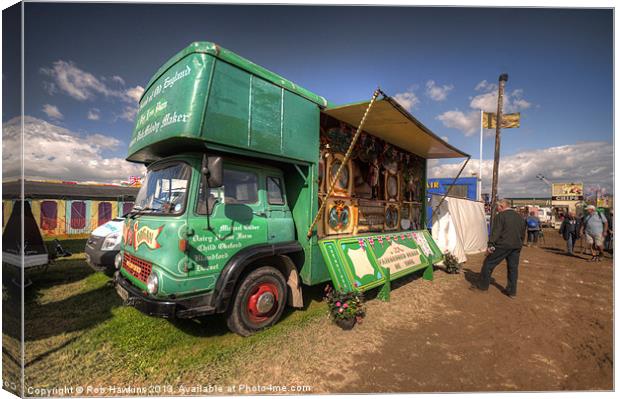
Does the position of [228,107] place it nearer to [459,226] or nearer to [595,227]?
[459,226]

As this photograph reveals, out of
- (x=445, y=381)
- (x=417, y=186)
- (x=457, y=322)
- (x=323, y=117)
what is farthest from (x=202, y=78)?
(x=417, y=186)

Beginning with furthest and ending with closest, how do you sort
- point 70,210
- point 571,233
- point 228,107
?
point 70,210 < point 571,233 < point 228,107

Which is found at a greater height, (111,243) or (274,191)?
(274,191)

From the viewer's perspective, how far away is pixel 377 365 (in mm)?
2885

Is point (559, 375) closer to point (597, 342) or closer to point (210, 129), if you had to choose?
point (597, 342)

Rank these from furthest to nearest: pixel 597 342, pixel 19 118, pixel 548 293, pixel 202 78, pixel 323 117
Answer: pixel 548 293
pixel 323 117
pixel 597 342
pixel 202 78
pixel 19 118

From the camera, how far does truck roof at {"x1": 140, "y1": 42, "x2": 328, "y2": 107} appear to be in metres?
2.95

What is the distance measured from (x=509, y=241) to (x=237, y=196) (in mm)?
5151

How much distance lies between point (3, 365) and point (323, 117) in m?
4.98

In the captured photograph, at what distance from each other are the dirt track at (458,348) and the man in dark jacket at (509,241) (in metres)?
0.47

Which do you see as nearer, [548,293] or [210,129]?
[210,129]

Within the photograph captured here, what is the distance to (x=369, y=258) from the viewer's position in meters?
4.85

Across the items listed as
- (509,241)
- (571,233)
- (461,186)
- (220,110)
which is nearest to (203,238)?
(220,110)

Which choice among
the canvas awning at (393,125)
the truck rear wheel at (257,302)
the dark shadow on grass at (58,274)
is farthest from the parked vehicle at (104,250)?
the canvas awning at (393,125)
